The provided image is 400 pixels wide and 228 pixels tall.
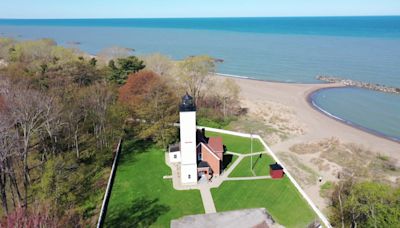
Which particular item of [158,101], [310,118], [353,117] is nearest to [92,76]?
[158,101]

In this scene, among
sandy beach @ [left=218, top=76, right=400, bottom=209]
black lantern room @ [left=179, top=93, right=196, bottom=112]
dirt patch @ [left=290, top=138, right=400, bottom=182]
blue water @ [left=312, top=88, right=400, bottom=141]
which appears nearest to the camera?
black lantern room @ [left=179, top=93, right=196, bottom=112]

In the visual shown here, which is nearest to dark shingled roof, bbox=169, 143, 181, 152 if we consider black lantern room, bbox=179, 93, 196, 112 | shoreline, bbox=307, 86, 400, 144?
black lantern room, bbox=179, 93, 196, 112

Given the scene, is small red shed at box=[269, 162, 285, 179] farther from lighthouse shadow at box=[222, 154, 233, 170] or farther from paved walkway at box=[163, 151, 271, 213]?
lighthouse shadow at box=[222, 154, 233, 170]

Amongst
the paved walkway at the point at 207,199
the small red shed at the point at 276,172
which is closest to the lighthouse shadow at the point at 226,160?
the paved walkway at the point at 207,199

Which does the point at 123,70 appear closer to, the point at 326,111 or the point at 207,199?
the point at 207,199

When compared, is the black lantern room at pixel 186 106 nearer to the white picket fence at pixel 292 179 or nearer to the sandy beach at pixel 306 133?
the white picket fence at pixel 292 179
